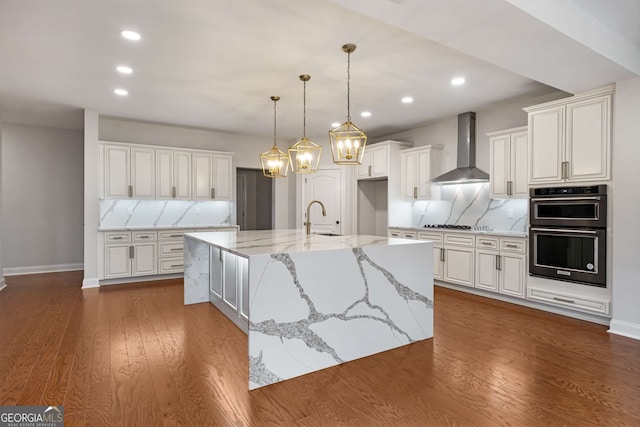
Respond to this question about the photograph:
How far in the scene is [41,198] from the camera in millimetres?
6578

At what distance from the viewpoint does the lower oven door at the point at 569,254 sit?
3576 millimetres

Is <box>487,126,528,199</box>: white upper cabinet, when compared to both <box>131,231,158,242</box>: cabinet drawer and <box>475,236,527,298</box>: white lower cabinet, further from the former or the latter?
<box>131,231,158,242</box>: cabinet drawer

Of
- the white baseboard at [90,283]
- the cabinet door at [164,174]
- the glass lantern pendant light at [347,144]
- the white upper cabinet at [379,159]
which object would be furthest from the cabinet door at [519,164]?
the white baseboard at [90,283]

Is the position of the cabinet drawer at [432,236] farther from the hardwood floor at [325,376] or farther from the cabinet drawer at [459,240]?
the hardwood floor at [325,376]

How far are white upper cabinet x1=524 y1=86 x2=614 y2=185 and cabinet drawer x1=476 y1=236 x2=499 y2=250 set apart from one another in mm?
863

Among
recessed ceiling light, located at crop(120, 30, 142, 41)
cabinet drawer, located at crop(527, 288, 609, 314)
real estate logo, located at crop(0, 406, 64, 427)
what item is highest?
recessed ceiling light, located at crop(120, 30, 142, 41)

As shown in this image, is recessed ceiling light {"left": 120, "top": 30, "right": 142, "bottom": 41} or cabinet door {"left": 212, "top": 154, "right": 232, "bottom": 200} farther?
cabinet door {"left": 212, "top": 154, "right": 232, "bottom": 200}

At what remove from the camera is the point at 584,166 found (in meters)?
3.68

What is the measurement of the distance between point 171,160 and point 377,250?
4.50 m

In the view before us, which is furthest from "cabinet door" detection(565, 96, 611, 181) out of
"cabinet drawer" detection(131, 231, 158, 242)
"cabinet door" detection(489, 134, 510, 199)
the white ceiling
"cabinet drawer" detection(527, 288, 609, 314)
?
"cabinet drawer" detection(131, 231, 158, 242)

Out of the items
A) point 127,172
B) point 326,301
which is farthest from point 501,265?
point 127,172

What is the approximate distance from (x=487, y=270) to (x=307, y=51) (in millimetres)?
3499

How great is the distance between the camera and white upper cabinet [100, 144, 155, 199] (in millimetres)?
5555

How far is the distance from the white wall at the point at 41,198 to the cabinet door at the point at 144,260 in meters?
2.19
